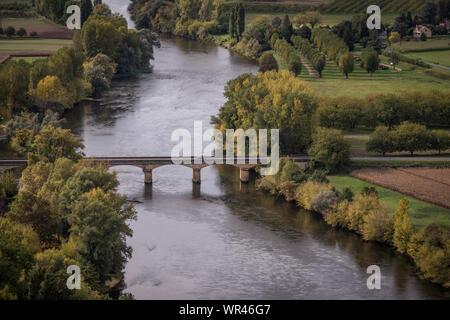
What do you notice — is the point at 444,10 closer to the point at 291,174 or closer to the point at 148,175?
the point at 291,174

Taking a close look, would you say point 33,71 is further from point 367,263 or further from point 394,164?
point 367,263

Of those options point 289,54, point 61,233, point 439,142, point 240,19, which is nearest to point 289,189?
point 439,142

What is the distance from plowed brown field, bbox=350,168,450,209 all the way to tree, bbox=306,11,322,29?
102 metres

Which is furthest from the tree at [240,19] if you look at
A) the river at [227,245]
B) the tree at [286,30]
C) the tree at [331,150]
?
the tree at [331,150]

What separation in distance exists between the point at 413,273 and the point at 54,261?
1138 inches

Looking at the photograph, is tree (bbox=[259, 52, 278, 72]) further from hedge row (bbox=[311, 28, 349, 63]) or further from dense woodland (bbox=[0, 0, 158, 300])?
dense woodland (bbox=[0, 0, 158, 300])

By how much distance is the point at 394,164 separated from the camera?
88.4 m

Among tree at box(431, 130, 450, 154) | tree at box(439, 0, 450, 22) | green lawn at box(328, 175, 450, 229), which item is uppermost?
tree at box(439, 0, 450, 22)

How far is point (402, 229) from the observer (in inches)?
2670

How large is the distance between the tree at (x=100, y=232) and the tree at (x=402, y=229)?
74.8 ft

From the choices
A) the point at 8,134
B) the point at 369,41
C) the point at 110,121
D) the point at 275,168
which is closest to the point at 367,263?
the point at 275,168

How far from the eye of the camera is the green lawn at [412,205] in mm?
72375

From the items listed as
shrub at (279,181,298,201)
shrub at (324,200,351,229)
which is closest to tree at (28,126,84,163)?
shrub at (279,181,298,201)

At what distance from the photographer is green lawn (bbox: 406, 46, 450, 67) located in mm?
146512
